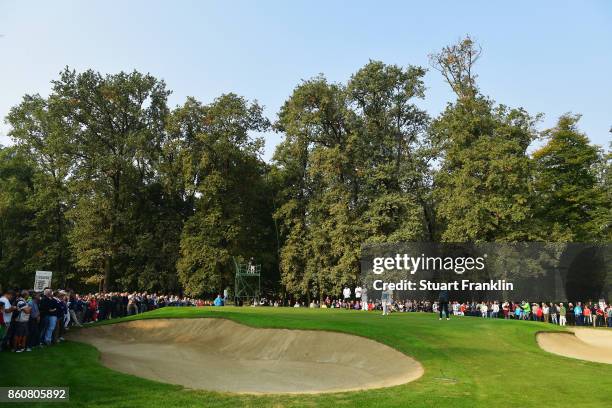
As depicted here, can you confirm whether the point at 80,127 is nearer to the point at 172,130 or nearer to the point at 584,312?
the point at 172,130

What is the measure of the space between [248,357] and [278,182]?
39299mm

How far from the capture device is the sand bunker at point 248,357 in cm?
1351

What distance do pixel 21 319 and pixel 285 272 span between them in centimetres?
3614

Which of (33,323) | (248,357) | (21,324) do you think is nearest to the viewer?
(21,324)

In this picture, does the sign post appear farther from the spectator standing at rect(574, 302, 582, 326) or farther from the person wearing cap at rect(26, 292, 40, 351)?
the spectator standing at rect(574, 302, 582, 326)

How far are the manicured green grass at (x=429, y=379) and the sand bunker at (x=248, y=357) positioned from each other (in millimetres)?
662

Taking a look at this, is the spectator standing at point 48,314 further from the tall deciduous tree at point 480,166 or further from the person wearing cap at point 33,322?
the tall deciduous tree at point 480,166

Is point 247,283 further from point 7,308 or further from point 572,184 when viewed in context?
point 7,308

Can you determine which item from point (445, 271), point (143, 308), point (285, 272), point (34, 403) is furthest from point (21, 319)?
point (285, 272)

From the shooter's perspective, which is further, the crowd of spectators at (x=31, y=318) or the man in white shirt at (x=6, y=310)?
the crowd of spectators at (x=31, y=318)

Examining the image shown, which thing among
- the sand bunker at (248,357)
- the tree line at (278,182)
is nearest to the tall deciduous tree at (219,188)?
the tree line at (278,182)

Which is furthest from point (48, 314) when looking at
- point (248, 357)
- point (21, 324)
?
point (248, 357)

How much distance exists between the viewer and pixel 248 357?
732 inches

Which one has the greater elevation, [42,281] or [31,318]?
[42,281]
